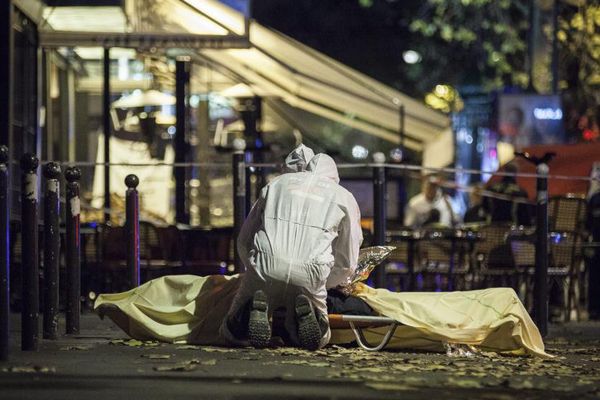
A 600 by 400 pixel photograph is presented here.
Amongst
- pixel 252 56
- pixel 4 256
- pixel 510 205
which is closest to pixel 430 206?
pixel 252 56

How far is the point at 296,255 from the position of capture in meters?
9.57

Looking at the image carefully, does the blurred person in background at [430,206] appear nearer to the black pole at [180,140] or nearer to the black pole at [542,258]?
the black pole at [180,140]

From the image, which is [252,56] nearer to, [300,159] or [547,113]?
[547,113]

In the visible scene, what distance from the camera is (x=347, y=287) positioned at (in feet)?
33.3

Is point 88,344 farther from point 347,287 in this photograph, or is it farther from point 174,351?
point 347,287

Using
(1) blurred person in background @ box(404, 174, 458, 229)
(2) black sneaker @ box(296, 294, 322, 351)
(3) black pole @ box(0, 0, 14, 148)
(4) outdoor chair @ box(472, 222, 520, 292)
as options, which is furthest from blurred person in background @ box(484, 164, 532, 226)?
(2) black sneaker @ box(296, 294, 322, 351)

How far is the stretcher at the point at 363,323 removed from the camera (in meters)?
9.78

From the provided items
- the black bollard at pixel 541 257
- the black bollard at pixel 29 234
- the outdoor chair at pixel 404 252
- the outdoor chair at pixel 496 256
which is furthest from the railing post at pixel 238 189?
the outdoor chair at pixel 496 256

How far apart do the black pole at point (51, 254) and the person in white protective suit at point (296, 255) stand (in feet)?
4.23

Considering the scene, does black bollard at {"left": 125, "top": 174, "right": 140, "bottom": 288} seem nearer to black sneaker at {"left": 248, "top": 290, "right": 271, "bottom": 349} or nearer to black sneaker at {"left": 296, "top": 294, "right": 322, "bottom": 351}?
black sneaker at {"left": 248, "top": 290, "right": 271, "bottom": 349}

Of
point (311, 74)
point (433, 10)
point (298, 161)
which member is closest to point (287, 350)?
point (298, 161)

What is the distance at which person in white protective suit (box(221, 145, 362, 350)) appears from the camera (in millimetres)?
9391

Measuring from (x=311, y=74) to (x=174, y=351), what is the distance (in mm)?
9954

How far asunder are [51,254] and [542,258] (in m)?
4.23
